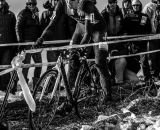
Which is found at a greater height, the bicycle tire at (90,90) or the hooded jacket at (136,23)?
the hooded jacket at (136,23)

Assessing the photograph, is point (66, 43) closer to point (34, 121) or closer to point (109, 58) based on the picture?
point (109, 58)

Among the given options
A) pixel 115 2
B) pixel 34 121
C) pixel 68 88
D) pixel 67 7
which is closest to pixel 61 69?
pixel 68 88

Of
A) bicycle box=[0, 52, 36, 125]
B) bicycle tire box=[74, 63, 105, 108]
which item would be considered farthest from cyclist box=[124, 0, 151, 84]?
bicycle box=[0, 52, 36, 125]

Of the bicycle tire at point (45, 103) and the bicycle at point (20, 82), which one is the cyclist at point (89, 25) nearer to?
the bicycle tire at point (45, 103)

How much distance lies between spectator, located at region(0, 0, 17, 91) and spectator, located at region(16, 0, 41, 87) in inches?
10.9

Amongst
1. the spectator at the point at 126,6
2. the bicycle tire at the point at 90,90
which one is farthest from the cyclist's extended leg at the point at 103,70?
the spectator at the point at 126,6

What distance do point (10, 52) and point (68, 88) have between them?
4.30 m

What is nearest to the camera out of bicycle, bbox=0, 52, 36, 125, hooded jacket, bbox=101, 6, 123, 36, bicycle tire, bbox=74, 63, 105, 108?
bicycle, bbox=0, 52, 36, 125

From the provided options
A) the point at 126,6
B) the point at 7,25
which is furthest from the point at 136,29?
the point at 7,25

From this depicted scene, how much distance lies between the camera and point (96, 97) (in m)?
7.96

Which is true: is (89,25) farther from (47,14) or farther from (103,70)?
(47,14)

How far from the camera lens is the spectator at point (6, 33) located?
10844 mm

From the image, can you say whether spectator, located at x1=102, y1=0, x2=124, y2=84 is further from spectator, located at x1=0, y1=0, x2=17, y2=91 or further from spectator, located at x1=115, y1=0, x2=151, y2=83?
spectator, located at x1=0, y1=0, x2=17, y2=91

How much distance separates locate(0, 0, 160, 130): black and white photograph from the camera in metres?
6.44
